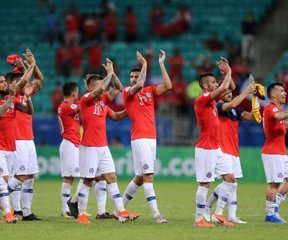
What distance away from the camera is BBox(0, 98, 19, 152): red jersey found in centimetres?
1752

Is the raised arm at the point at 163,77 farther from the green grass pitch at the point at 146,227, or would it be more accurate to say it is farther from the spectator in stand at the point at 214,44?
the spectator in stand at the point at 214,44

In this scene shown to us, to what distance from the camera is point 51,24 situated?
126 ft

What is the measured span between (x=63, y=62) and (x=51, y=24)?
7.79 feet

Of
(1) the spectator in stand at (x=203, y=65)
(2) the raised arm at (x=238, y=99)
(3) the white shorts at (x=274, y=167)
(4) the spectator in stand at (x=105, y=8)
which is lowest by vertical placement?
(3) the white shorts at (x=274, y=167)

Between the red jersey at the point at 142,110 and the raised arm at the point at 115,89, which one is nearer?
the red jersey at the point at 142,110

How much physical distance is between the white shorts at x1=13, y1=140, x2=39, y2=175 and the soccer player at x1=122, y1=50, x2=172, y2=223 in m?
1.96

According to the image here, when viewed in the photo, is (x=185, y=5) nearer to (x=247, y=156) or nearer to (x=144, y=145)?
(x=247, y=156)

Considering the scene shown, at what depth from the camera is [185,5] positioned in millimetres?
38125

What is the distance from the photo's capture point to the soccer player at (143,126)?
1727 cm

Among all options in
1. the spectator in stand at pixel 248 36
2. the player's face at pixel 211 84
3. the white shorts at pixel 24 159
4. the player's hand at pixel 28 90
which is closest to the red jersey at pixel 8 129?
the player's hand at pixel 28 90

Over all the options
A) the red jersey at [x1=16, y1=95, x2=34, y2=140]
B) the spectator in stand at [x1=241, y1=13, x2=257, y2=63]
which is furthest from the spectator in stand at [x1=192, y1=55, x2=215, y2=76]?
the red jersey at [x1=16, y1=95, x2=34, y2=140]

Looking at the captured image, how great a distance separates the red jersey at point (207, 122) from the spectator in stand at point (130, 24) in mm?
20526

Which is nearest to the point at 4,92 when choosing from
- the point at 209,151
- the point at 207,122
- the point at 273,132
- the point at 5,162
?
the point at 5,162

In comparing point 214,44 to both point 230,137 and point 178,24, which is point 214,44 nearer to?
point 178,24
